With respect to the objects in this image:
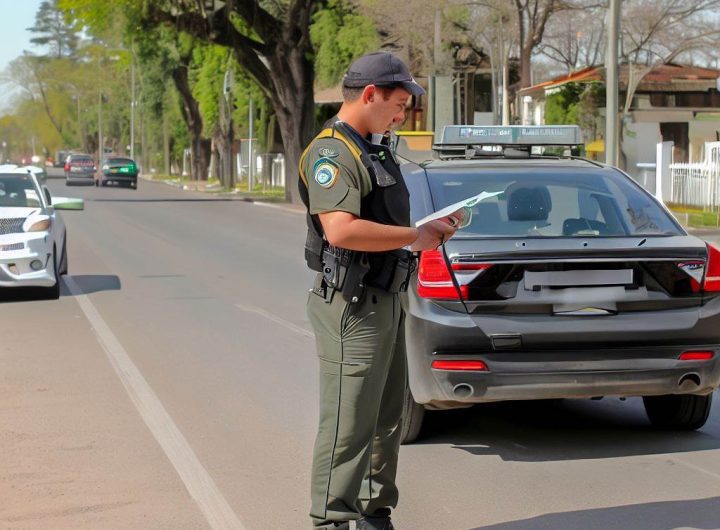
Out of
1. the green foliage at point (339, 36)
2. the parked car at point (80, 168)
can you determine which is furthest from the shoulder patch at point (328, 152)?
the parked car at point (80, 168)

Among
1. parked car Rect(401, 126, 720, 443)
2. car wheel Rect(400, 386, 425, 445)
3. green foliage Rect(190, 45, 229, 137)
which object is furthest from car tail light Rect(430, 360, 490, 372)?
green foliage Rect(190, 45, 229, 137)

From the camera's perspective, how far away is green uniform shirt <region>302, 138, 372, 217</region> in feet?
14.0

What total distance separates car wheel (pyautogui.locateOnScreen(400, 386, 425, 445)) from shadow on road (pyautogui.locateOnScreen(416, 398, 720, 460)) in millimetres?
110

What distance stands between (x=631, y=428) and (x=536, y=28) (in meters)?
37.1

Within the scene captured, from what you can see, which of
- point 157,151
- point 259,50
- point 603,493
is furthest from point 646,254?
point 157,151

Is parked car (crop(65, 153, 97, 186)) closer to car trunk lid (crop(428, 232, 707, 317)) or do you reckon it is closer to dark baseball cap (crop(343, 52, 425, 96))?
car trunk lid (crop(428, 232, 707, 317))

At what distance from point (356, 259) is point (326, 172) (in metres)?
0.34

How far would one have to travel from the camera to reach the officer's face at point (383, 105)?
14.5ft

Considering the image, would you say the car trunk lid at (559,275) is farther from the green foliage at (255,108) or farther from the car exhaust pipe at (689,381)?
the green foliage at (255,108)

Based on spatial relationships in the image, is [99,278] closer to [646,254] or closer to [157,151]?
[646,254]

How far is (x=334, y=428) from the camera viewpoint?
4488 mm

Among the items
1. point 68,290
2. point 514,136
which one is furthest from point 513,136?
point 68,290

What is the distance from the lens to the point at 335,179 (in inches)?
168

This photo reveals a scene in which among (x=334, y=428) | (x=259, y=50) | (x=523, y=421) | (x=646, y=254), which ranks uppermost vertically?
(x=259, y=50)
